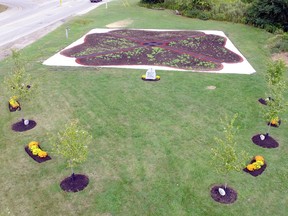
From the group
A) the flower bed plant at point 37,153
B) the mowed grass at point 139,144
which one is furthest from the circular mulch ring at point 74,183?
the flower bed plant at point 37,153

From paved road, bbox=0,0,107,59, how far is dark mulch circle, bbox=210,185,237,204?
66.2ft

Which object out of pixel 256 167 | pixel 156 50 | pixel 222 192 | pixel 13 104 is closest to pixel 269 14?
pixel 156 50

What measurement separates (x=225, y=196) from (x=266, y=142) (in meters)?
4.25

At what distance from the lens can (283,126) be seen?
597 inches

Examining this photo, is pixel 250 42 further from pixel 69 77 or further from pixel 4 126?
pixel 4 126

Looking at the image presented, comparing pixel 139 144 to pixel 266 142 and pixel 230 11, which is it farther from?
pixel 230 11

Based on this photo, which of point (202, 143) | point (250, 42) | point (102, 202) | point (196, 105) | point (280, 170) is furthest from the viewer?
point (250, 42)

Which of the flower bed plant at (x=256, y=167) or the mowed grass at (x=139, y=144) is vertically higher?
the flower bed plant at (x=256, y=167)

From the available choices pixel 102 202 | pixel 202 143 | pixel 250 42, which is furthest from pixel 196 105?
pixel 250 42

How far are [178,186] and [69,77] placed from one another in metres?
12.0

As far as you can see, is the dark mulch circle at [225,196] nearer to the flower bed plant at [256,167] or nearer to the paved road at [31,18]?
the flower bed plant at [256,167]

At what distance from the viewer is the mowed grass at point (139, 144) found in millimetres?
10523

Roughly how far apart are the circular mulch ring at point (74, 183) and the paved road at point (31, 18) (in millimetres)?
16652

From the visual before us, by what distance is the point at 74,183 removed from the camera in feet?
37.0
